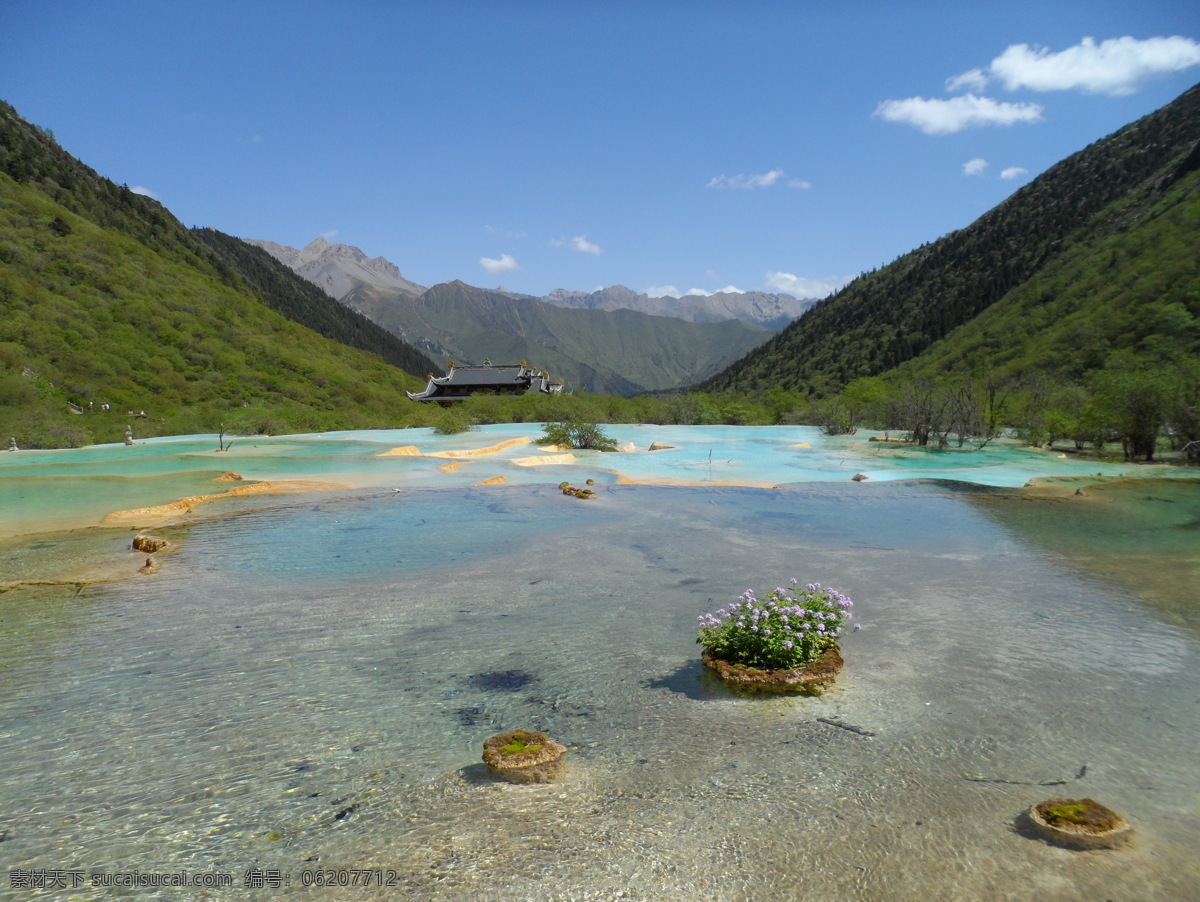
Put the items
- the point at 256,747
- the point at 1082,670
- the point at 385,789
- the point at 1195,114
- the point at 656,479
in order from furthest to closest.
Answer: the point at 1195,114 → the point at 656,479 → the point at 1082,670 → the point at 256,747 → the point at 385,789

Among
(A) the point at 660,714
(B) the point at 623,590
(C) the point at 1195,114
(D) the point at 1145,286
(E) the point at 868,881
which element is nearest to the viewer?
(E) the point at 868,881

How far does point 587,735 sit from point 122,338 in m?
58.4

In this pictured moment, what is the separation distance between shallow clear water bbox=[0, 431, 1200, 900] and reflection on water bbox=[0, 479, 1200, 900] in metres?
0.02

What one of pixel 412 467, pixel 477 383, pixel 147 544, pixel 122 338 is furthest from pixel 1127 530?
pixel 477 383

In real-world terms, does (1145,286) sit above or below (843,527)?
above

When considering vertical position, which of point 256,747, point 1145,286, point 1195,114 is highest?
point 1195,114

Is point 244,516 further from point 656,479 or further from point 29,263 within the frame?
point 29,263

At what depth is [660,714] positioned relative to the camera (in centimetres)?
482

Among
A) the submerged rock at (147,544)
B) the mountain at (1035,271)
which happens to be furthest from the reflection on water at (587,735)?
the mountain at (1035,271)

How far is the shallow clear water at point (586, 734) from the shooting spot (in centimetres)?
317

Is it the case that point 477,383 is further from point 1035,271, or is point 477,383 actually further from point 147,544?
point 1035,271

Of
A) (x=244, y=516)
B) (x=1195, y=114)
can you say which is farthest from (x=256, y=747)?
(x=1195, y=114)

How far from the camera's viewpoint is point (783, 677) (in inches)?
210

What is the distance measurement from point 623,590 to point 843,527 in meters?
6.06
